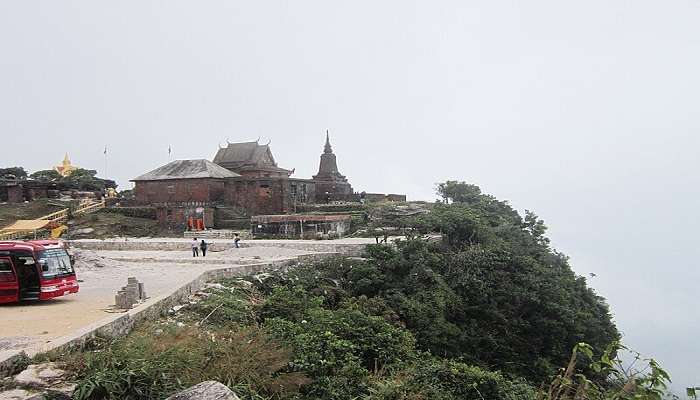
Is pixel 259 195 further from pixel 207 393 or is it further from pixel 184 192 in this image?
pixel 207 393

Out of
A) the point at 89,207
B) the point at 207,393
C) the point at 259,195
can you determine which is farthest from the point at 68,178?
the point at 207,393

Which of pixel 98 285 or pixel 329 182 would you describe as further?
pixel 329 182

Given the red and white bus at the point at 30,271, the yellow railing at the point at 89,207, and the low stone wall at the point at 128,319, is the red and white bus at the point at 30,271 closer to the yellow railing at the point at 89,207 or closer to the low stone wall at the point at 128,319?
the low stone wall at the point at 128,319

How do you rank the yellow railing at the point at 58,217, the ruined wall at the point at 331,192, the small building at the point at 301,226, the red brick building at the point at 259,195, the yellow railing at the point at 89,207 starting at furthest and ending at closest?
the ruined wall at the point at 331,192
the yellow railing at the point at 89,207
the red brick building at the point at 259,195
the small building at the point at 301,226
the yellow railing at the point at 58,217

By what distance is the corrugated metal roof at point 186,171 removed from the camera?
32094 millimetres

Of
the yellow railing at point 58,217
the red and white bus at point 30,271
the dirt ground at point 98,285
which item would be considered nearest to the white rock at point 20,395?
the dirt ground at point 98,285

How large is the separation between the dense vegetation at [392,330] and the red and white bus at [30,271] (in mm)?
3036

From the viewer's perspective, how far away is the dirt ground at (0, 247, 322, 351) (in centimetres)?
884

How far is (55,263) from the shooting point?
1160 centimetres

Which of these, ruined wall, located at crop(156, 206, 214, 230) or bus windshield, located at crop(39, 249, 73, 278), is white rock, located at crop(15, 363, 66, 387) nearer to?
bus windshield, located at crop(39, 249, 73, 278)

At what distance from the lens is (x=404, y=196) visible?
38.3 meters

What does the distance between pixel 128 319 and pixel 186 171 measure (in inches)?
967

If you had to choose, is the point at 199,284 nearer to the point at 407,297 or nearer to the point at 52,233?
the point at 407,297

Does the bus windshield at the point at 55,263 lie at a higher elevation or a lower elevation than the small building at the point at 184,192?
lower
